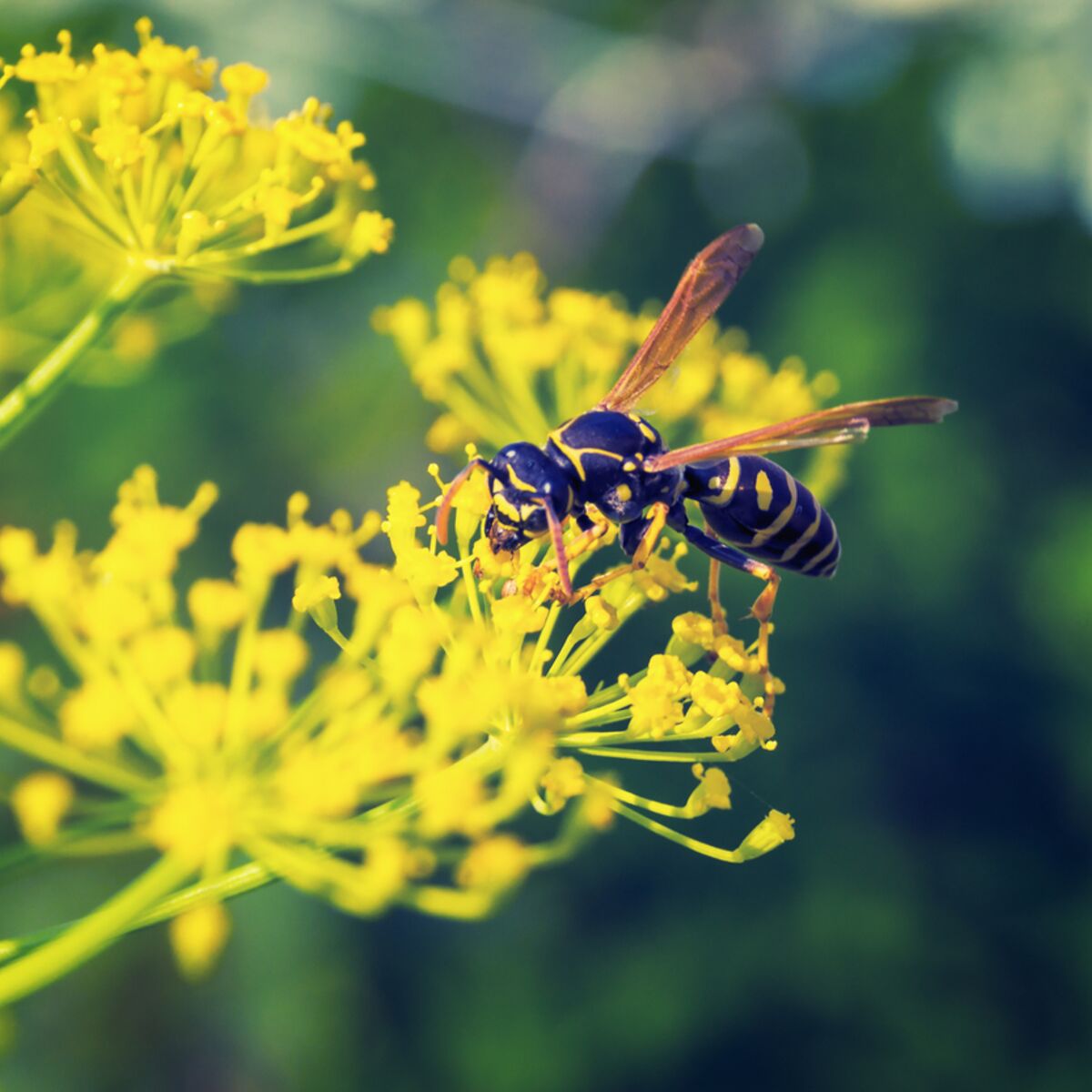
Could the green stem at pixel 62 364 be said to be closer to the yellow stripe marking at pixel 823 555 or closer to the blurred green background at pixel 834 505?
the blurred green background at pixel 834 505

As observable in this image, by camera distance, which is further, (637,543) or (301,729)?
(637,543)

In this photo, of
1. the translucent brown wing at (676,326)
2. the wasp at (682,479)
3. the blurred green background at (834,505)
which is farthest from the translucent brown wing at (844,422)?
the blurred green background at (834,505)

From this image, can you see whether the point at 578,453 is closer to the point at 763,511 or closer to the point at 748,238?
the point at 763,511

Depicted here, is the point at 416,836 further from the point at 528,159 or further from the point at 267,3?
the point at 528,159

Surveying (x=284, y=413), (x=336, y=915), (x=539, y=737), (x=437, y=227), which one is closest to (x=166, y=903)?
(x=539, y=737)

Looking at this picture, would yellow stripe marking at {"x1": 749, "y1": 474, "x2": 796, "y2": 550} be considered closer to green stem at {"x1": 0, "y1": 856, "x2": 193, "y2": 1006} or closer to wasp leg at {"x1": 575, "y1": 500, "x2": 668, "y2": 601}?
wasp leg at {"x1": 575, "y1": 500, "x2": 668, "y2": 601}

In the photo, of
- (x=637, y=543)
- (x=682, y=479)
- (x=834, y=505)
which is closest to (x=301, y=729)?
(x=637, y=543)

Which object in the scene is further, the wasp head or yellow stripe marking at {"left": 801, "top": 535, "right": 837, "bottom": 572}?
yellow stripe marking at {"left": 801, "top": 535, "right": 837, "bottom": 572}

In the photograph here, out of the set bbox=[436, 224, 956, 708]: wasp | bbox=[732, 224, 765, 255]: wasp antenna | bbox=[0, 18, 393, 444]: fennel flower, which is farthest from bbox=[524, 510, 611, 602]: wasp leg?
bbox=[732, 224, 765, 255]: wasp antenna
